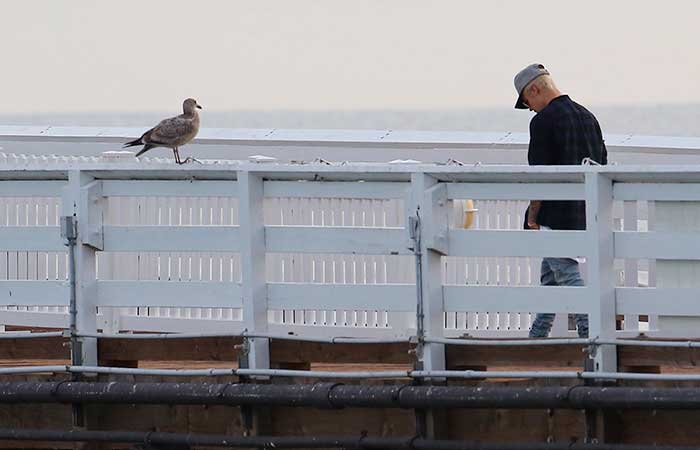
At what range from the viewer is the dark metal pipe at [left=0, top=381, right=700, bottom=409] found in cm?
1080

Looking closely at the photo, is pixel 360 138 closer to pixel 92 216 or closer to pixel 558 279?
pixel 558 279

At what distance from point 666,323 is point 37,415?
362 cm

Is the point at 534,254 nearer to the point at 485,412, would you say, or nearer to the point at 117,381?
the point at 485,412

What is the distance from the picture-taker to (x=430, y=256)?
37.6 feet

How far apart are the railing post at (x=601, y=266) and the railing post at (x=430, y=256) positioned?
78cm

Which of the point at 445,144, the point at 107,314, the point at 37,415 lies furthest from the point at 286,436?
the point at 445,144

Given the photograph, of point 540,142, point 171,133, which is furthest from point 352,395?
point 171,133

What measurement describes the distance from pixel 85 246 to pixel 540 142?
2.78 m

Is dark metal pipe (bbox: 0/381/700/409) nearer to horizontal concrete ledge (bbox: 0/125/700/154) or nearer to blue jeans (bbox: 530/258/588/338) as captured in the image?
blue jeans (bbox: 530/258/588/338)

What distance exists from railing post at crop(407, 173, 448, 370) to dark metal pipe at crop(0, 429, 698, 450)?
0.45 meters

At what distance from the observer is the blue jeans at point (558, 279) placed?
42.6 feet

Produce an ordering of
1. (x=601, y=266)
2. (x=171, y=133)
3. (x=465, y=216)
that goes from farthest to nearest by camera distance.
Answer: (x=171, y=133) → (x=465, y=216) → (x=601, y=266)

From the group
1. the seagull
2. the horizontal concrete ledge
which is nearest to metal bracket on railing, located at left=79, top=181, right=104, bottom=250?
the seagull

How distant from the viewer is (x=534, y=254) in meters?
11.3
